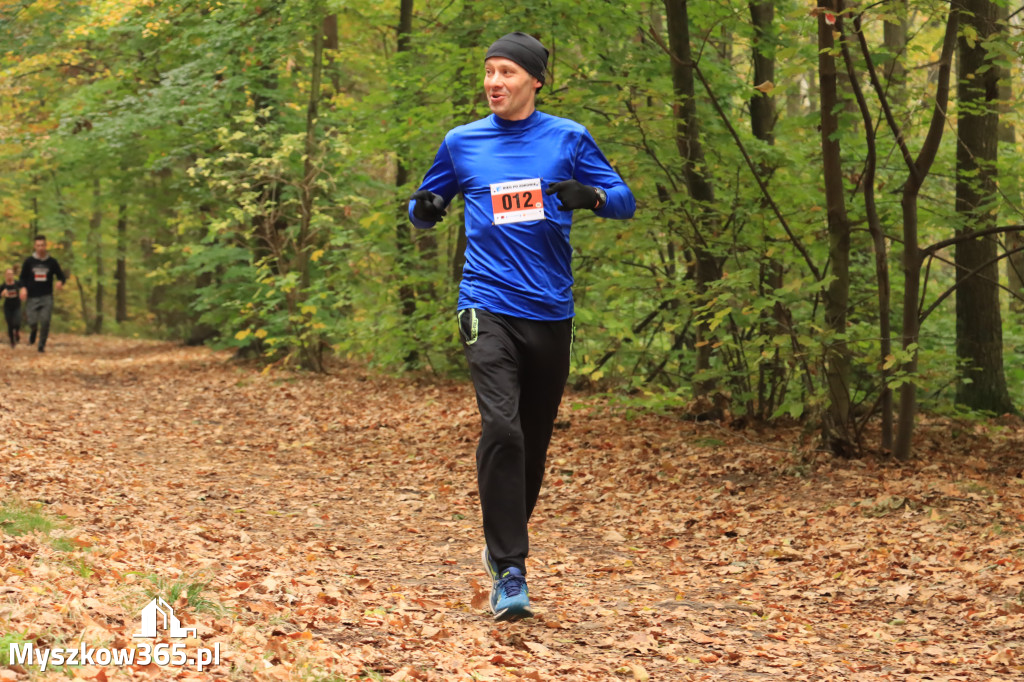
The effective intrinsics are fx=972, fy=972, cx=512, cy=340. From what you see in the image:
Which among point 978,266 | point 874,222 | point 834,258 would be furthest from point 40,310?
point 978,266

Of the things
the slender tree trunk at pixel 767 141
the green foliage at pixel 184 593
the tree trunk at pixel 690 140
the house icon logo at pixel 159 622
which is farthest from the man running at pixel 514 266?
the tree trunk at pixel 690 140

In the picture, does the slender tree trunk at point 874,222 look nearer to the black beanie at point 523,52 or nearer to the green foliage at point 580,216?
the green foliage at point 580,216

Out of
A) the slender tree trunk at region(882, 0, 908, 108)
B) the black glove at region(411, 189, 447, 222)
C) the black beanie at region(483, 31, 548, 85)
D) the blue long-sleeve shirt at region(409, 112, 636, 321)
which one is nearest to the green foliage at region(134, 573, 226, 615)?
the blue long-sleeve shirt at region(409, 112, 636, 321)

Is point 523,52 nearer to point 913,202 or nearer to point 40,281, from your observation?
point 913,202

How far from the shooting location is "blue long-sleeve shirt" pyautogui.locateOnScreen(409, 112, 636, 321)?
4238 millimetres

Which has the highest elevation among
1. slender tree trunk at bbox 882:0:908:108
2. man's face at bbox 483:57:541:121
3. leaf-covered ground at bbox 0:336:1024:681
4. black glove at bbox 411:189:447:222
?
slender tree trunk at bbox 882:0:908:108

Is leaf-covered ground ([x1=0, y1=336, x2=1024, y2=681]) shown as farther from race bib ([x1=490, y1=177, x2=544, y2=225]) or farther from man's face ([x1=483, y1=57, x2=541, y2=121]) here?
man's face ([x1=483, y1=57, x2=541, y2=121])

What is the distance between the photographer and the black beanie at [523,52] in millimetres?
4285

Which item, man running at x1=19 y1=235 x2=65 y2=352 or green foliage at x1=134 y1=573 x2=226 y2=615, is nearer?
green foliage at x1=134 y1=573 x2=226 y2=615

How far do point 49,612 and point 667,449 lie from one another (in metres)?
6.42

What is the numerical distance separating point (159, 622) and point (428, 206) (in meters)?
2.07

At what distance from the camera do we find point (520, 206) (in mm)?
4227

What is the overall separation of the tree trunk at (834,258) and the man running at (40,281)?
1492 centimetres

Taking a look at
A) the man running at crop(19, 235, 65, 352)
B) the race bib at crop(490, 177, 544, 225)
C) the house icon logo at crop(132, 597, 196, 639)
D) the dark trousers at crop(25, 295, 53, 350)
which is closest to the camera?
the house icon logo at crop(132, 597, 196, 639)
